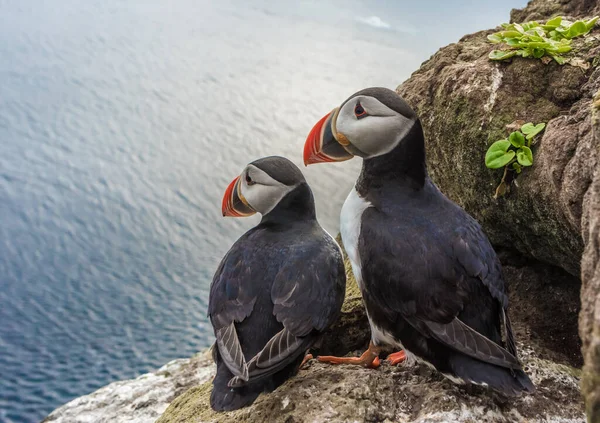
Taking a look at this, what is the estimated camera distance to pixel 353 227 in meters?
1.87

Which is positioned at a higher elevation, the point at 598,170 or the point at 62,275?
the point at 598,170

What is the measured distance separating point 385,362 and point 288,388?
406 mm

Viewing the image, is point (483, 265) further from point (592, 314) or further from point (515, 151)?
point (592, 314)

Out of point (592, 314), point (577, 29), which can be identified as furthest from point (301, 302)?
point (577, 29)

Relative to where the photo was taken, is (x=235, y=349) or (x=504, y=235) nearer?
(x=235, y=349)

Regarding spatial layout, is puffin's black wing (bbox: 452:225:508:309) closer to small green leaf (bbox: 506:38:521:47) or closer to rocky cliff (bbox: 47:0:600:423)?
rocky cliff (bbox: 47:0:600:423)

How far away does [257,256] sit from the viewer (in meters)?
1.93

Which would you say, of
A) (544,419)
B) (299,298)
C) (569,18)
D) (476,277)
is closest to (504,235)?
(476,277)

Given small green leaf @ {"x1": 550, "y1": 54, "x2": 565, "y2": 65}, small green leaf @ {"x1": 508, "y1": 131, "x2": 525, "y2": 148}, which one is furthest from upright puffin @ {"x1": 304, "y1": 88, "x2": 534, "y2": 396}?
small green leaf @ {"x1": 550, "y1": 54, "x2": 565, "y2": 65}

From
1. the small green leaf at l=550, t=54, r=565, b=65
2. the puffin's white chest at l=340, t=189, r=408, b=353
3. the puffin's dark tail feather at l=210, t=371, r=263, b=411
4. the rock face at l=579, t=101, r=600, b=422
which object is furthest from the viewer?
the small green leaf at l=550, t=54, r=565, b=65

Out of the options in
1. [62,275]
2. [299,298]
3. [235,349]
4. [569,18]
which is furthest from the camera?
[62,275]

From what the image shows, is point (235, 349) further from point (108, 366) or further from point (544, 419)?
point (108, 366)

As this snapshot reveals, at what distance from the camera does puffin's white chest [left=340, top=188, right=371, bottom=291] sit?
1825 millimetres

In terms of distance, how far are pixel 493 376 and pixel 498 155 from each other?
0.88 meters
